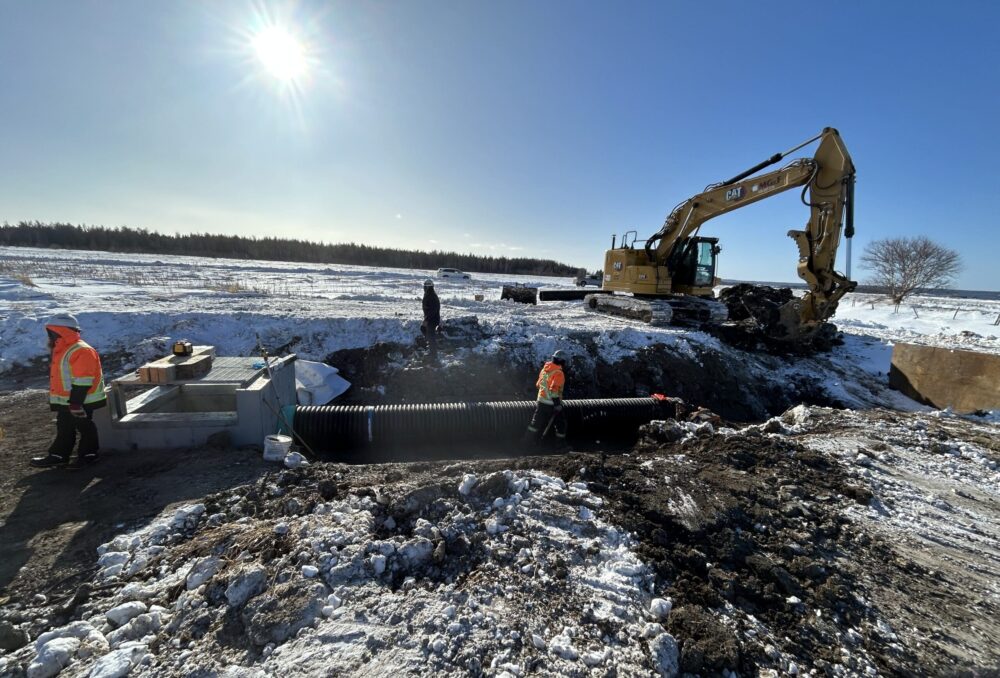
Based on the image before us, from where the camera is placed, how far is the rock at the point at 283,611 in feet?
8.04

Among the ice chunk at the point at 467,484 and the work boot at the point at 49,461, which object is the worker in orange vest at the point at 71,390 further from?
the ice chunk at the point at 467,484

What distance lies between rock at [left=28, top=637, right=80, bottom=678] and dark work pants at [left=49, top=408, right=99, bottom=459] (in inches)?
128

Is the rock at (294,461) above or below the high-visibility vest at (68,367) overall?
below

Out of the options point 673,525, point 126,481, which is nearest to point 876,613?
point 673,525

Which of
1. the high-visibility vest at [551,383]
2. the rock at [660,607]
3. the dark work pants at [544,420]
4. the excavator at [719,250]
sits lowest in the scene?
the rock at [660,607]

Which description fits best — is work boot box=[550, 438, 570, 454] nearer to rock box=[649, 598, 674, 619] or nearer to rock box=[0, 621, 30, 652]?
rock box=[649, 598, 674, 619]


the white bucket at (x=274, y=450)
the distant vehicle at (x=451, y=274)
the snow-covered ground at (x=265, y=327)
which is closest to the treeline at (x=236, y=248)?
the distant vehicle at (x=451, y=274)

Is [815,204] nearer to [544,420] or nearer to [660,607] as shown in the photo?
[544,420]

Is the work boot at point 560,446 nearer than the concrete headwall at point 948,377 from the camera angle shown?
Yes

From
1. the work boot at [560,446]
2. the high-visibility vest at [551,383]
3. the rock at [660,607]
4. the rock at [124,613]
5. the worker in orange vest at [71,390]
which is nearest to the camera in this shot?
the rock at [124,613]

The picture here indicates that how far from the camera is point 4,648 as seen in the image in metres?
2.39

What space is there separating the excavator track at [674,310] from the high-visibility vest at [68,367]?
12.2 m

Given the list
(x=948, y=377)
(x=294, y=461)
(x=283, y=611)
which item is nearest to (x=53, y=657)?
(x=283, y=611)

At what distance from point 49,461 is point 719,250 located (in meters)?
16.0
